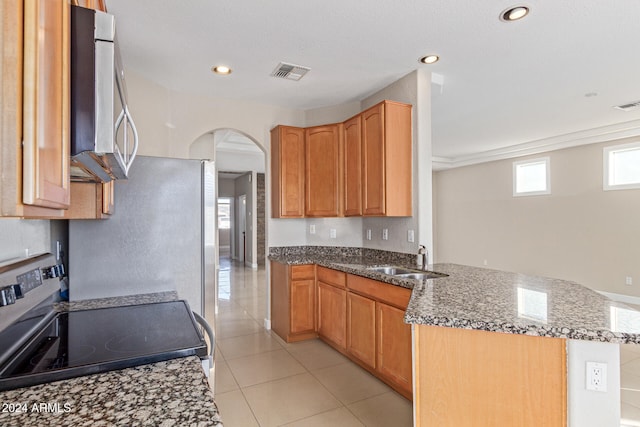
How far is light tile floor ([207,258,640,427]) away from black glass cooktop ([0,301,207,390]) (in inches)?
34.3

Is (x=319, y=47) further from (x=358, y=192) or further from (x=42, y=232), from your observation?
(x=42, y=232)

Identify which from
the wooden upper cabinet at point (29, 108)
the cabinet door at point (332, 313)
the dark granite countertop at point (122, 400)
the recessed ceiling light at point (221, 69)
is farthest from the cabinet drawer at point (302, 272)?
the wooden upper cabinet at point (29, 108)

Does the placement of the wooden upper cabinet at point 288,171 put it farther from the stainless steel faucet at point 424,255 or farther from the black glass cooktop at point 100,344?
the black glass cooktop at point 100,344

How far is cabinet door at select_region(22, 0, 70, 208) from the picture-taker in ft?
1.73

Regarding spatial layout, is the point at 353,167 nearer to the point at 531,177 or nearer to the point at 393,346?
the point at 393,346

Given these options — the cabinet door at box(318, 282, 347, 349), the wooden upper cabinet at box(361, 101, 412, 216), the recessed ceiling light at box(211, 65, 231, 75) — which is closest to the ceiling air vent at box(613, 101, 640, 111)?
the wooden upper cabinet at box(361, 101, 412, 216)

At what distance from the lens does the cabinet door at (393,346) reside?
2357mm

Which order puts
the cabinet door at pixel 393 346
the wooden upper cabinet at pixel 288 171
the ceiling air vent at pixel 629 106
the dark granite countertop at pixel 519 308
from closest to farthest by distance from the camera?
the dark granite countertop at pixel 519 308 < the cabinet door at pixel 393 346 < the wooden upper cabinet at pixel 288 171 < the ceiling air vent at pixel 629 106

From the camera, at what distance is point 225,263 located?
9828 mm

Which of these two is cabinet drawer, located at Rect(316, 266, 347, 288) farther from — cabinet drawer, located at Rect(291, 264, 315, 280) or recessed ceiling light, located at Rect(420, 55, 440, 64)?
recessed ceiling light, located at Rect(420, 55, 440, 64)

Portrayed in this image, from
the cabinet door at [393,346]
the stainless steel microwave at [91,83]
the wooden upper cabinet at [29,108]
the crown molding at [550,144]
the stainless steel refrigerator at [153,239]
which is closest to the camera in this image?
the wooden upper cabinet at [29,108]

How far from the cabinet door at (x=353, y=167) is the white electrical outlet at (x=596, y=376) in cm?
229

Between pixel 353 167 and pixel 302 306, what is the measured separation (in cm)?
159

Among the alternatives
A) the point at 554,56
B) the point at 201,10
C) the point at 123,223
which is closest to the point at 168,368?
the point at 123,223
